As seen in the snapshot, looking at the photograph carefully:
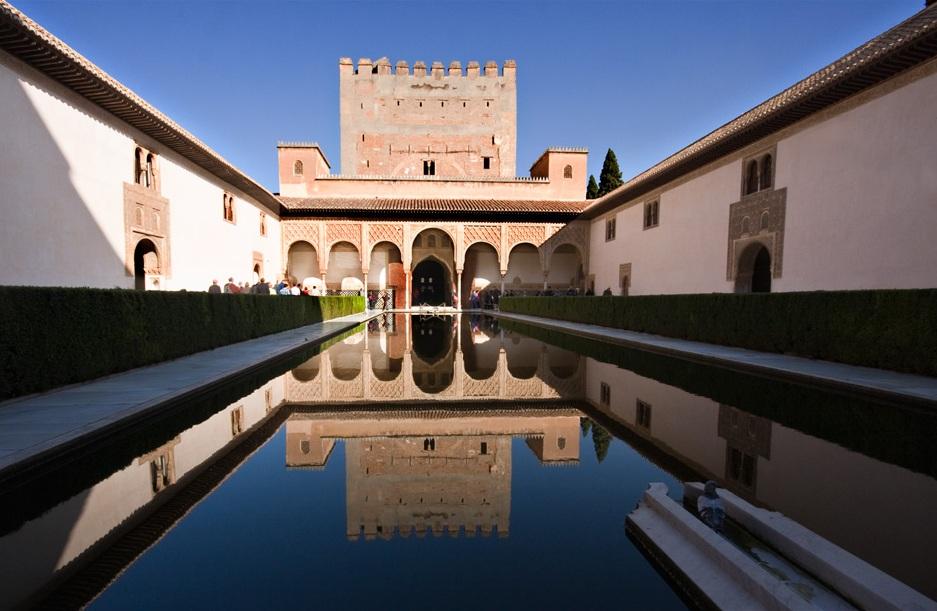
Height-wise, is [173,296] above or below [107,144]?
below

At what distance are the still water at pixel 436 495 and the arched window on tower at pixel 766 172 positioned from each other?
8413 millimetres

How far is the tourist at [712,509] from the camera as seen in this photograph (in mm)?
2002

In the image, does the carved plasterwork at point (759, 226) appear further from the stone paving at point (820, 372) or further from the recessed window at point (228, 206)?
the recessed window at point (228, 206)

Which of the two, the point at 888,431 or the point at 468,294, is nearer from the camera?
the point at 888,431

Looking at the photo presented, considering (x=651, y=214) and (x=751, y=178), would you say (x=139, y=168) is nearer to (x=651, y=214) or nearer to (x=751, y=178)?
(x=751, y=178)

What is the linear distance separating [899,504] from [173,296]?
851cm

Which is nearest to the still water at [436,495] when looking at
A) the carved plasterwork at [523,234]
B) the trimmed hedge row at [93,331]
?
the trimmed hedge row at [93,331]

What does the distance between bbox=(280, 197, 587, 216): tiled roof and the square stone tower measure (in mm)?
7693

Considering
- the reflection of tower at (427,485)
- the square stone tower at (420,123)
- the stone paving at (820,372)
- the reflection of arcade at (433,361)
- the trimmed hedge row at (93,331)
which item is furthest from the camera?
the square stone tower at (420,123)

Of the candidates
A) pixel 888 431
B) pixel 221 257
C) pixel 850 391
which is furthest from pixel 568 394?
pixel 221 257

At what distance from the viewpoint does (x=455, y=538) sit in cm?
233

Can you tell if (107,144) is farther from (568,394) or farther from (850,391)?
(850,391)

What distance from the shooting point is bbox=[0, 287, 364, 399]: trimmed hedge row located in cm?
449

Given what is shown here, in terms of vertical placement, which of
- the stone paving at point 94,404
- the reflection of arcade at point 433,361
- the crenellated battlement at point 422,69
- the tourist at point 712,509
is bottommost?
the reflection of arcade at point 433,361
